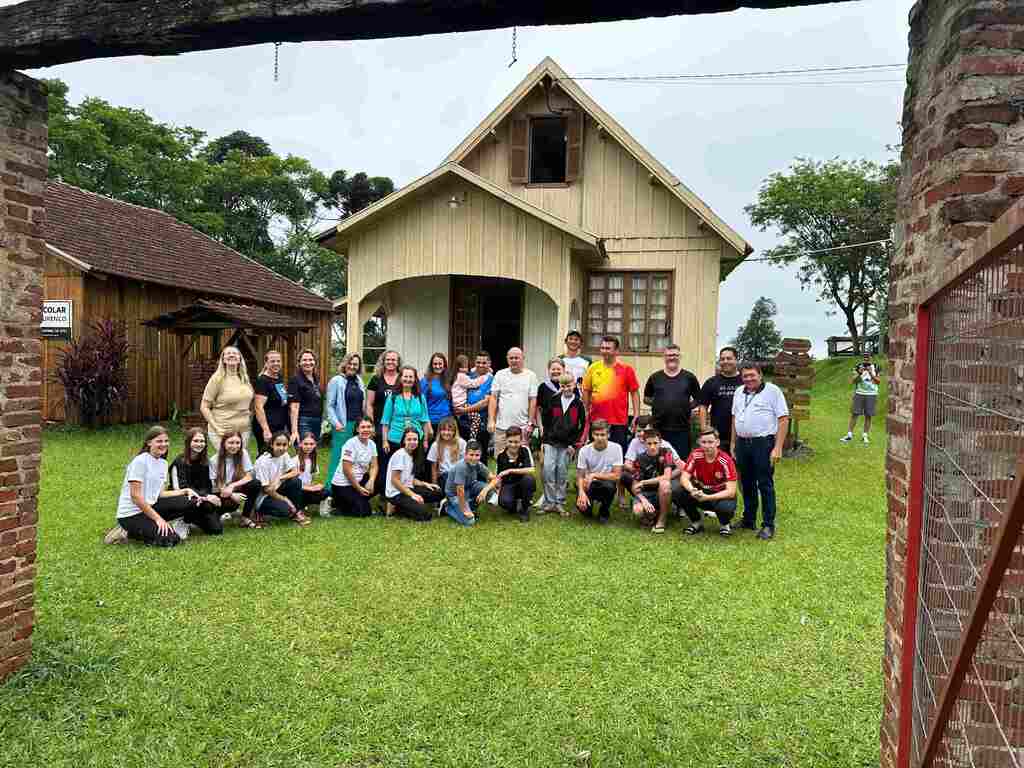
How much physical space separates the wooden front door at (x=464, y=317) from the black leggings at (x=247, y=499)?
256 inches

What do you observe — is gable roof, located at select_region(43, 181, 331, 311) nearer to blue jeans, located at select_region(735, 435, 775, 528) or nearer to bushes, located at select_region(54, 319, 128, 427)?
bushes, located at select_region(54, 319, 128, 427)

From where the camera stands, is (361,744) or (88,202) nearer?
(361,744)

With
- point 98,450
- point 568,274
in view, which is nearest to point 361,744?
point 568,274

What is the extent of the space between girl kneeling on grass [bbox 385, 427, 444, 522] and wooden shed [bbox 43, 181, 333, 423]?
7547mm

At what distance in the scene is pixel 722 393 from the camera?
7734 mm

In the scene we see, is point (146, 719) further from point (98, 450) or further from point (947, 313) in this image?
point (98, 450)

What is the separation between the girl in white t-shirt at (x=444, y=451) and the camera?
25.4ft

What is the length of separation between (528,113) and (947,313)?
11.7m

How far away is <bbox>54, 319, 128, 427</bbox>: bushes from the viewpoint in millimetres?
12648

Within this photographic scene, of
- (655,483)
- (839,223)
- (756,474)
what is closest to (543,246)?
(655,483)

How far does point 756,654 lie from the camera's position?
13.3 feet

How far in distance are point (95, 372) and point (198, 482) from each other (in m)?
7.86

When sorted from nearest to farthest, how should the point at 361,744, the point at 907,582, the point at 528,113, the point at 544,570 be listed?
the point at 907,582, the point at 361,744, the point at 544,570, the point at 528,113

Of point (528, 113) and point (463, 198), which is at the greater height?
point (528, 113)
